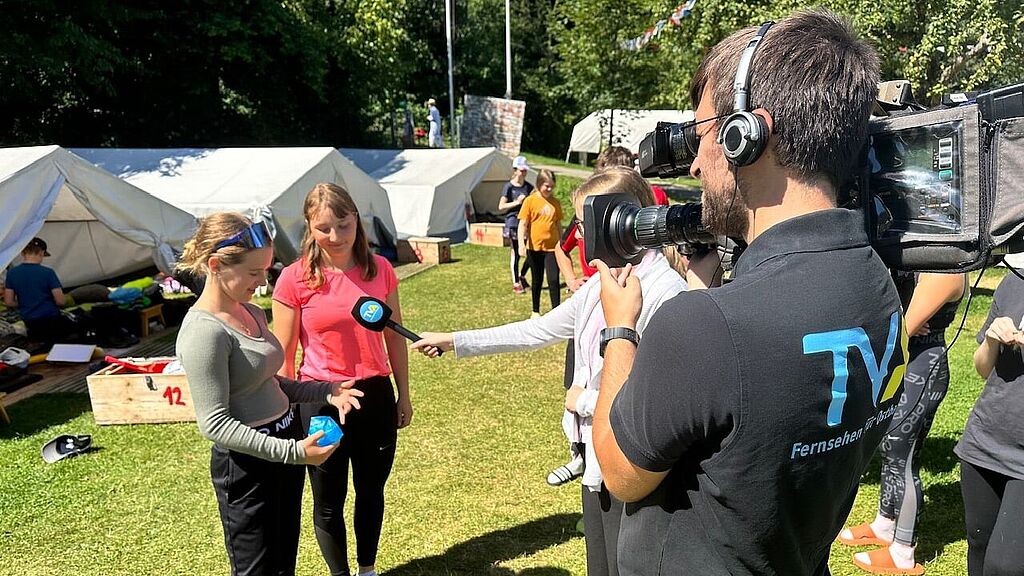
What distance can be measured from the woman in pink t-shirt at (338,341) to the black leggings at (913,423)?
8.15 ft

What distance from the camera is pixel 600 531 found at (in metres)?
2.67

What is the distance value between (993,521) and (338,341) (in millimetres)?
2634

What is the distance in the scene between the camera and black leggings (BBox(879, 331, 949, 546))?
356 centimetres

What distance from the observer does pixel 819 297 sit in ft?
4.04

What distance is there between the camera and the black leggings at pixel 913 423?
3.56 meters

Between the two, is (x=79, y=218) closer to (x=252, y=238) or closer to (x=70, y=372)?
(x=70, y=372)

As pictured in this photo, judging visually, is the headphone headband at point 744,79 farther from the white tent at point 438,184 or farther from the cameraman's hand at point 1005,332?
the white tent at point 438,184

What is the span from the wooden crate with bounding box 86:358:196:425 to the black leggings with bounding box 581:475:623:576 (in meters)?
4.33

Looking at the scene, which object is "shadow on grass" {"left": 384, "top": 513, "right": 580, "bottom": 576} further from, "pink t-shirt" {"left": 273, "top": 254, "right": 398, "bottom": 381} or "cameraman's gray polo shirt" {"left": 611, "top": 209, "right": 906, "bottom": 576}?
"cameraman's gray polo shirt" {"left": 611, "top": 209, "right": 906, "bottom": 576}

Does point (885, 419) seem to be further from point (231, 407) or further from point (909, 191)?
point (231, 407)

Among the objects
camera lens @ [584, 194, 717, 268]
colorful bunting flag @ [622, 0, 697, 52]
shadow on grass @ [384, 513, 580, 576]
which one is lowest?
shadow on grass @ [384, 513, 580, 576]

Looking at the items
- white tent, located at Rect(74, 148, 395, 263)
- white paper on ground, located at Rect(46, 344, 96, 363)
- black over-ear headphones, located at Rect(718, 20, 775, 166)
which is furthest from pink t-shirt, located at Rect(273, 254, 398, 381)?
white tent, located at Rect(74, 148, 395, 263)

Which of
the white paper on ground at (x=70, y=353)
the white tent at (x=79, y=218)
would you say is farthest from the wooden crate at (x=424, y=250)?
the white paper on ground at (x=70, y=353)

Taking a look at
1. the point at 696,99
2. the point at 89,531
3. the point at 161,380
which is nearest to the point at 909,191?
the point at 696,99
